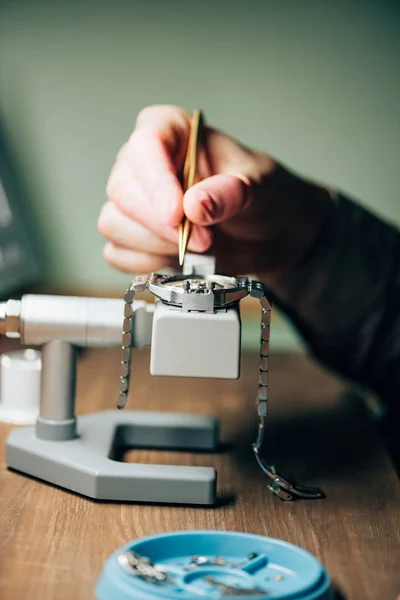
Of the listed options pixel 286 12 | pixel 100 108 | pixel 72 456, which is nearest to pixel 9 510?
pixel 72 456

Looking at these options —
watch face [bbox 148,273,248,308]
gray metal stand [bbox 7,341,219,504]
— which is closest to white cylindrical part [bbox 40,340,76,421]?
gray metal stand [bbox 7,341,219,504]

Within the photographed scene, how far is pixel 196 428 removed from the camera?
2.83 feet

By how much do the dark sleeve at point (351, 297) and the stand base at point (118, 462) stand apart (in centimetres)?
42

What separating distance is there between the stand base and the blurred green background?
1062mm

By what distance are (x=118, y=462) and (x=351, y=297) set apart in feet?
2.10

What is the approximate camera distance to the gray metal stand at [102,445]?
2.29 feet

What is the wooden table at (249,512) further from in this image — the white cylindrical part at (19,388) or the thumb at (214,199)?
the thumb at (214,199)

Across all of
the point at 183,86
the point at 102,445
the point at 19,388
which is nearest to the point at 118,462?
the point at 102,445

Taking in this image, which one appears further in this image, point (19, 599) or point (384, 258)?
point (384, 258)

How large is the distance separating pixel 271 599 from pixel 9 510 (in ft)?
0.92

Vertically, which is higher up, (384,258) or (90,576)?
(384,258)

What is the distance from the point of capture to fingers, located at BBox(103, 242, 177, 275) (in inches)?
39.6

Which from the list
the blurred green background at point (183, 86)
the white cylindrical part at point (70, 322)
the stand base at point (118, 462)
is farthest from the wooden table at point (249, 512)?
the blurred green background at point (183, 86)

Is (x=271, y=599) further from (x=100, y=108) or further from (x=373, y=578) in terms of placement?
(x=100, y=108)
